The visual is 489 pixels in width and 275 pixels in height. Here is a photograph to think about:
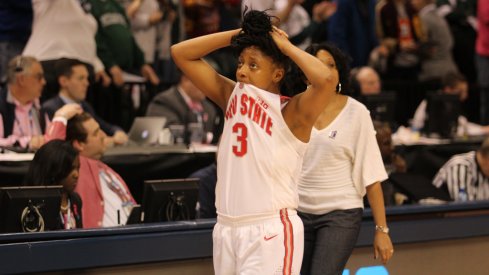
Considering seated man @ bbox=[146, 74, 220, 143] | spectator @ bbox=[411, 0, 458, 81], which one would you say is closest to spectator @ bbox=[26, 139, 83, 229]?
seated man @ bbox=[146, 74, 220, 143]

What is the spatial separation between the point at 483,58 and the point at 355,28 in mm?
1641

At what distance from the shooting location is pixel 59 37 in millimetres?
8773

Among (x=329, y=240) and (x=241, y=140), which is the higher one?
(x=241, y=140)

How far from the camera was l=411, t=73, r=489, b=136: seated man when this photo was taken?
1011 centimetres

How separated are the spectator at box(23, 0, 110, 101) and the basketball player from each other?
15.1 ft

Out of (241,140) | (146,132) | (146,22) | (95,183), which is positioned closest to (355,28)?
(146,22)

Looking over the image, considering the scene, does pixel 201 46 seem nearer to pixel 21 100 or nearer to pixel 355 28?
pixel 21 100

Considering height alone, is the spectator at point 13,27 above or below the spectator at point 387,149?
above

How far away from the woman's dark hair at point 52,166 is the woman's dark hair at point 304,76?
1421 millimetres

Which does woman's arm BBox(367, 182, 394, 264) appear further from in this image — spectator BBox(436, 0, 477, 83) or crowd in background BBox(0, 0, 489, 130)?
spectator BBox(436, 0, 477, 83)

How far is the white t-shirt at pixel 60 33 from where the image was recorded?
8688 mm

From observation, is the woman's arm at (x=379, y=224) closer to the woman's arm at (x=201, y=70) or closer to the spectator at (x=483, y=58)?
the woman's arm at (x=201, y=70)

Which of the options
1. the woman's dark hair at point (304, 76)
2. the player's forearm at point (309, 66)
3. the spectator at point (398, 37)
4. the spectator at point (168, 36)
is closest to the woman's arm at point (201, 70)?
the player's forearm at point (309, 66)

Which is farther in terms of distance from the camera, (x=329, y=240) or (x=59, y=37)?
(x=59, y=37)
